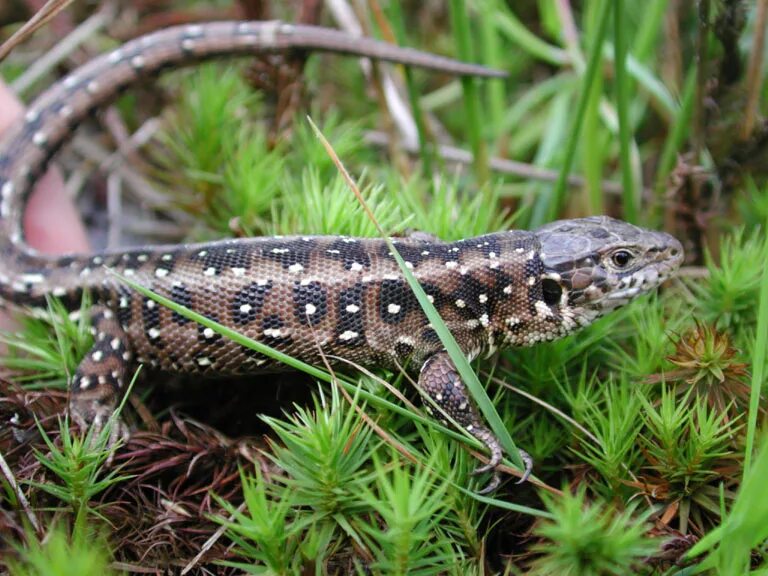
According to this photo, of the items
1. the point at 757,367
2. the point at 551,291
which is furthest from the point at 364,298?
the point at 757,367

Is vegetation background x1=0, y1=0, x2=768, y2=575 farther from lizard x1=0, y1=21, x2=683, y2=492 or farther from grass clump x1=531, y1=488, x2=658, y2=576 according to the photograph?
lizard x1=0, y1=21, x2=683, y2=492

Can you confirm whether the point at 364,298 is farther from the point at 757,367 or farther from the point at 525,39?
the point at 525,39

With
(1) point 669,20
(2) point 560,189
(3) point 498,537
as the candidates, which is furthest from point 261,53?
(3) point 498,537

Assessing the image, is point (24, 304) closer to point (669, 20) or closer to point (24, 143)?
point (24, 143)

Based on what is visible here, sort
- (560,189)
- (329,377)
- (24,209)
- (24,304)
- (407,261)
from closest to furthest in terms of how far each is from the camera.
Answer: (329,377), (407,261), (24,304), (560,189), (24,209)

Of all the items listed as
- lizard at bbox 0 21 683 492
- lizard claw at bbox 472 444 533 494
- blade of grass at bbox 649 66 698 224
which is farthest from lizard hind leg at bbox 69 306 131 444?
blade of grass at bbox 649 66 698 224

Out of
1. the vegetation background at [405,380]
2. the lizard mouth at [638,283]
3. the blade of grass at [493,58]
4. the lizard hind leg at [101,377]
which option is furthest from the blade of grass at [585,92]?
the lizard hind leg at [101,377]
